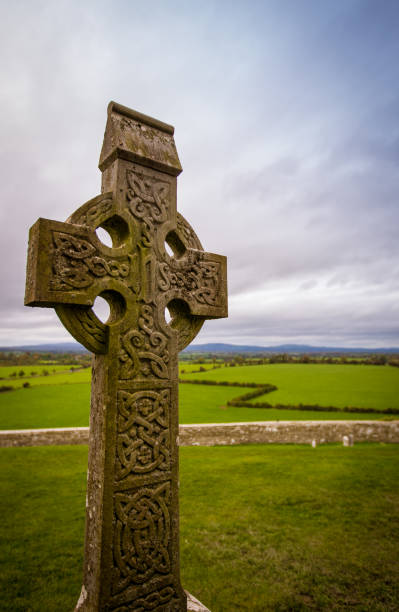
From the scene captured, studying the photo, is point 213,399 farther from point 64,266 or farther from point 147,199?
point 64,266

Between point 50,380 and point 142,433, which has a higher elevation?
point 142,433

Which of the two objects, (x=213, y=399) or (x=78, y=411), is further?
(x=213, y=399)

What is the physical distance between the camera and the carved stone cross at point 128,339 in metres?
2.49

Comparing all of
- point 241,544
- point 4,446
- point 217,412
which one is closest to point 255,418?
point 217,412

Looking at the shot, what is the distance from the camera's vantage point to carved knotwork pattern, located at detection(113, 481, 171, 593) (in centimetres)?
251

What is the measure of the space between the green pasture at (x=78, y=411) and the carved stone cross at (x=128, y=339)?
49.2ft

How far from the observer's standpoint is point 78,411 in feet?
61.5

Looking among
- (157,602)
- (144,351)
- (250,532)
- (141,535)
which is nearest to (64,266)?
(144,351)

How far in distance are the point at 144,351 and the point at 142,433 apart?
24.3 inches

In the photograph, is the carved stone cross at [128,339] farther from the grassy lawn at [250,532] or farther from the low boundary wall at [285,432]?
the low boundary wall at [285,432]

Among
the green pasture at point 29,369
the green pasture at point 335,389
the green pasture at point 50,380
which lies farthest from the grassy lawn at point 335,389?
the green pasture at point 29,369

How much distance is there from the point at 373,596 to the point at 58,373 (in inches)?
1337

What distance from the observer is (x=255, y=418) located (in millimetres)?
18672

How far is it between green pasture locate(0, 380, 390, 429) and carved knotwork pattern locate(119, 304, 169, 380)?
1517 centimetres
